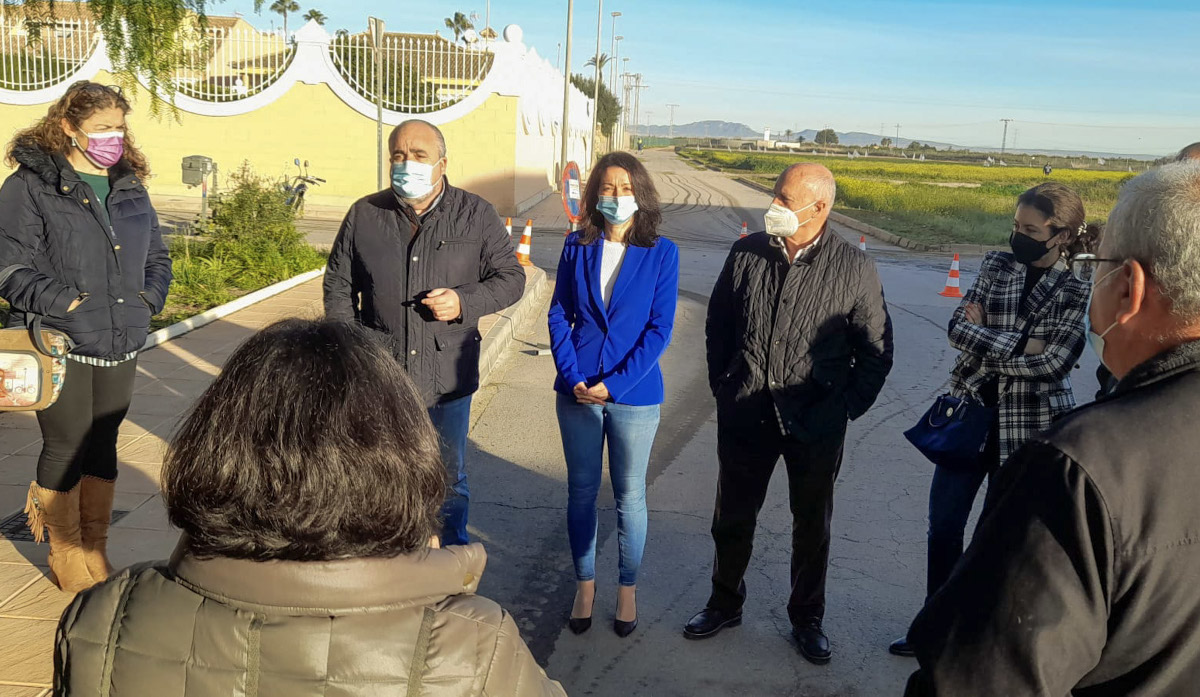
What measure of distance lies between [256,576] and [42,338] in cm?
269

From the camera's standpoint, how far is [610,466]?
4.01 m

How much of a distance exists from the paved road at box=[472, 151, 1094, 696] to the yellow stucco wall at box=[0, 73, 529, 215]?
16.5 meters

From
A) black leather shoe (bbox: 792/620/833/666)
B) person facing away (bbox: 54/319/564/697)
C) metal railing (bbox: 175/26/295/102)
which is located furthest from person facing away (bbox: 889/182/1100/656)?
metal railing (bbox: 175/26/295/102)

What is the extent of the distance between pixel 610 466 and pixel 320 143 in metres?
22.4

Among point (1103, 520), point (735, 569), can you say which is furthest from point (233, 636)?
point (735, 569)

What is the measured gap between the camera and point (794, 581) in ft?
13.1

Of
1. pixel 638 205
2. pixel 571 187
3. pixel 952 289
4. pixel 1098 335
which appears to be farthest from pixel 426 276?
pixel 952 289

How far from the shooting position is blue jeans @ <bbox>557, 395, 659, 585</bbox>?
3.94 m

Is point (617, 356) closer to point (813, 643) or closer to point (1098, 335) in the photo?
point (813, 643)

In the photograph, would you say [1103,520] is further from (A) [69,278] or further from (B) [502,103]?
(B) [502,103]

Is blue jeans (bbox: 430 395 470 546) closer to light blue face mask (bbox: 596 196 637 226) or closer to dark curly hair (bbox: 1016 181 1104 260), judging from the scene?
light blue face mask (bbox: 596 196 637 226)

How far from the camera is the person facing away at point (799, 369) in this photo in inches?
148

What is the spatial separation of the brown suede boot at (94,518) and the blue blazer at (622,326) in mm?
1924

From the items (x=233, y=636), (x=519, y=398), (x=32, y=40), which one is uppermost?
(x=32, y=40)
